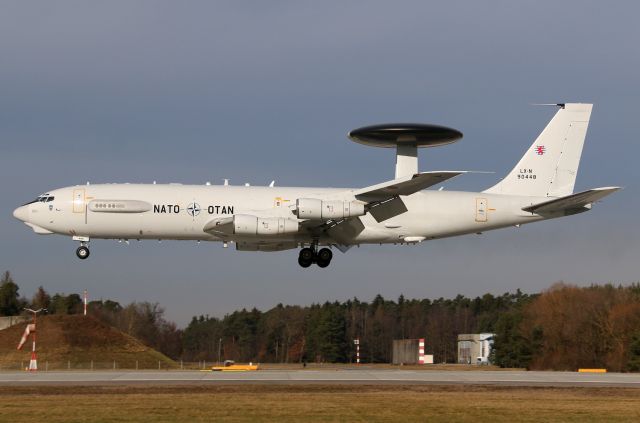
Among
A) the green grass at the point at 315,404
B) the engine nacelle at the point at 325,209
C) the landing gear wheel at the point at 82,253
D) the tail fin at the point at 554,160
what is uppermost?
the tail fin at the point at 554,160

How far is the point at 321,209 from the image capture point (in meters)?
53.9

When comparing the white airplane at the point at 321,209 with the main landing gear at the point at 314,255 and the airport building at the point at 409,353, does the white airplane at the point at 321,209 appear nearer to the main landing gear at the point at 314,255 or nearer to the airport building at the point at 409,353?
the main landing gear at the point at 314,255

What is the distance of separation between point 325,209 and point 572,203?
15792 millimetres

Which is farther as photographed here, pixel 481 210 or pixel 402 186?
pixel 481 210

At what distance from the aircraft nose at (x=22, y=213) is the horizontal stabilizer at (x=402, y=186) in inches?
798

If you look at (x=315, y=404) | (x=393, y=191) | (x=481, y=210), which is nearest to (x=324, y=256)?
(x=393, y=191)

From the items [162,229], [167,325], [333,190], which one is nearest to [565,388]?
[333,190]

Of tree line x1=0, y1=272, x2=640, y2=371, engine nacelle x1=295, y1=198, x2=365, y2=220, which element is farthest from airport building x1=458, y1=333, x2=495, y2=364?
engine nacelle x1=295, y1=198, x2=365, y2=220

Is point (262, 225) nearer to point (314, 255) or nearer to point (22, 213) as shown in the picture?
point (314, 255)

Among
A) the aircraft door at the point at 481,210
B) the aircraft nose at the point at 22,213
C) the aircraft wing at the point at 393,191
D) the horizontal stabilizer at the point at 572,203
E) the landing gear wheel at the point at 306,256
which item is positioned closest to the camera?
the aircraft wing at the point at 393,191

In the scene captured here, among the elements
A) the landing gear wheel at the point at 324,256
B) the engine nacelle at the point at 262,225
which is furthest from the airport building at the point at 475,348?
the engine nacelle at the point at 262,225

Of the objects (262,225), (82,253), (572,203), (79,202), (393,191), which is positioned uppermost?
(393,191)

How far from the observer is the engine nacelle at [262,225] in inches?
2111

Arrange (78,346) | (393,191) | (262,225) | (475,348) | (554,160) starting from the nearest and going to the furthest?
(262,225) < (393,191) < (554,160) < (78,346) < (475,348)
